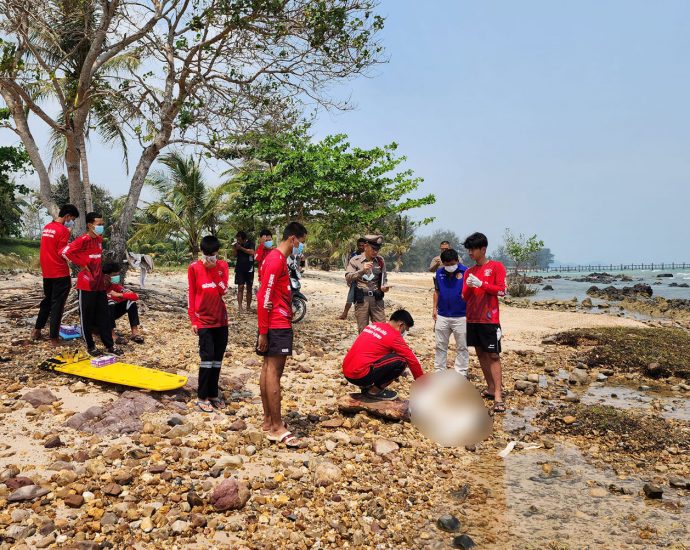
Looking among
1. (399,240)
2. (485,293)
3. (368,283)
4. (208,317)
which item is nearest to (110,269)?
(208,317)

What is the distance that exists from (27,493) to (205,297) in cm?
241

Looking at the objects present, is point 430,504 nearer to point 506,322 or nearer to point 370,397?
point 370,397

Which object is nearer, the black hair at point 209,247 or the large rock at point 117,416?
the large rock at point 117,416

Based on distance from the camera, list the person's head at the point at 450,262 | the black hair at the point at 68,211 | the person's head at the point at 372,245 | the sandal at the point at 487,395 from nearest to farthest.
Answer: the person's head at the point at 450,262, the sandal at the point at 487,395, the black hair at the point at 68,211, the person's head at the point at 372,245

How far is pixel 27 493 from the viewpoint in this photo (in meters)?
3.38

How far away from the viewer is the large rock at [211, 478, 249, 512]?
3.45 meters

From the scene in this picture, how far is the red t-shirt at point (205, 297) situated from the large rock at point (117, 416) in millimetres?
943

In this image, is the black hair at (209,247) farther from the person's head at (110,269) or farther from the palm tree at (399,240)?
the palm tree at (399,240)

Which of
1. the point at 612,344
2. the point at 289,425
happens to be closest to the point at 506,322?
the point at 612,344

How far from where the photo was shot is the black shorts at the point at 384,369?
17.4ft

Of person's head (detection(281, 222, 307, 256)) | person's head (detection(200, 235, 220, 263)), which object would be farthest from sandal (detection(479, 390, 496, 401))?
person's head (detection(200, 235, 220, 263))

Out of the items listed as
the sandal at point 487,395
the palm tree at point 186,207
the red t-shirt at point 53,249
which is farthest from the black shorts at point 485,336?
the palm tree at point 186,207

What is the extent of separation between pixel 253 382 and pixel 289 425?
1.67 m

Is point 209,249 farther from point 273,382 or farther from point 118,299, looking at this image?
point 118,299
